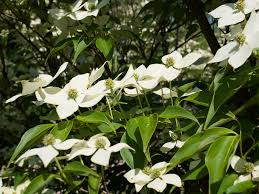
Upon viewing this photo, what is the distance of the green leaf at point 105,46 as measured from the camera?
132 centimetres

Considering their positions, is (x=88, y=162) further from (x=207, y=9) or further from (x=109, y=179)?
(x=207, y=9)

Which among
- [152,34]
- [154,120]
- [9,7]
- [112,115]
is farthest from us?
[152,34]

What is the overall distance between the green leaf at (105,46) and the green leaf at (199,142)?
445mm

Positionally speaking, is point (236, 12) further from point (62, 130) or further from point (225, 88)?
point (62, 130)

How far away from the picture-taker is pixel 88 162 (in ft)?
6.70

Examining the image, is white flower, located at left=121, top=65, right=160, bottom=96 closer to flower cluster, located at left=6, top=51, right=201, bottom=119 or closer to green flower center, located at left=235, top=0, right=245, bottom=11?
flower cluster, located at left=6, top=51, right=201, bottom=119

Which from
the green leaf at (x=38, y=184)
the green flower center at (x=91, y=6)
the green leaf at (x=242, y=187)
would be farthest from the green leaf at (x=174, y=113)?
the green flower center at (x=91, y=6)

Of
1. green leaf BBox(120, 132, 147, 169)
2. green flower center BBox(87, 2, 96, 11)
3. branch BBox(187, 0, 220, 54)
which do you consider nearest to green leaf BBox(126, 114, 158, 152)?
green leaf BBox(120, 132, 147, 169)

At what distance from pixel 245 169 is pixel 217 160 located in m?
0.10

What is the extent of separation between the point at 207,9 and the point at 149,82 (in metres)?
0.98

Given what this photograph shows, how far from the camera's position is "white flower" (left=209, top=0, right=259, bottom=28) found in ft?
3.51

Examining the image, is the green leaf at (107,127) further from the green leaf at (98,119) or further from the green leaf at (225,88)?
the green leaf at (225,88)

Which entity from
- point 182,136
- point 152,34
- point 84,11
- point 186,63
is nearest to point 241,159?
point 182,136

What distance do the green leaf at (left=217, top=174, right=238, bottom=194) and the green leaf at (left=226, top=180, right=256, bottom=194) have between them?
0.9 inches
